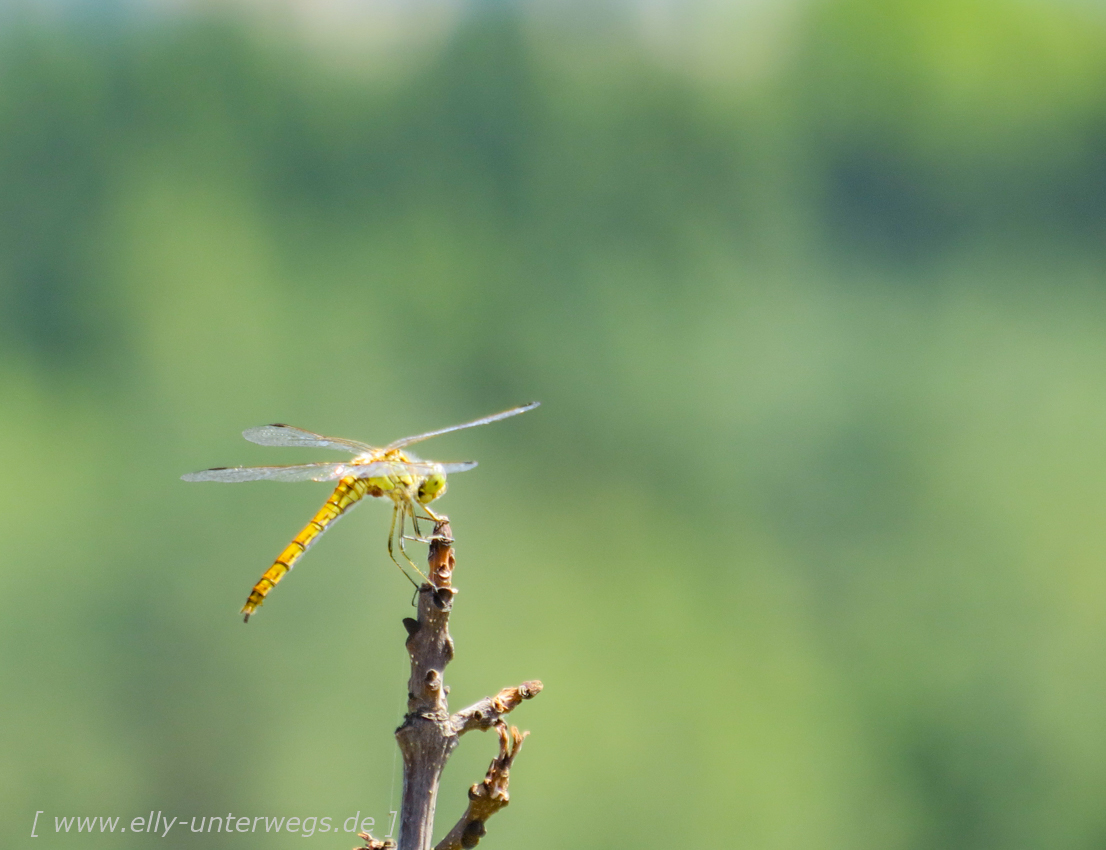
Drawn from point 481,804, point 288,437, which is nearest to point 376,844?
point 481,804

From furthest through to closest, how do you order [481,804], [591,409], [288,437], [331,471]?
[591,409]
[288,437]
[331,471]
[481,804]

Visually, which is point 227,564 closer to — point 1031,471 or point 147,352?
point 147,352

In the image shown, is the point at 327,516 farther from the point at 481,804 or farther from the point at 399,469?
the point at 481,804

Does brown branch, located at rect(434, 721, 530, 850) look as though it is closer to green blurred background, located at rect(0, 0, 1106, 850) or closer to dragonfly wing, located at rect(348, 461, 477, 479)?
dragonfly wing, located at rect(348, 461, 477, 479)

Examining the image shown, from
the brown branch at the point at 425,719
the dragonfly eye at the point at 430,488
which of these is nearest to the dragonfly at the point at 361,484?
the dragonfly eye at the point at 430,488

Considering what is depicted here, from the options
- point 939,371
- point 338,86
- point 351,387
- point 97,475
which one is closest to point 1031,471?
point 939,371

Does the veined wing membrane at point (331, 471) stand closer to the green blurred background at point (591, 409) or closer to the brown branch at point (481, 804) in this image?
the brown branch at point (481, 804)
